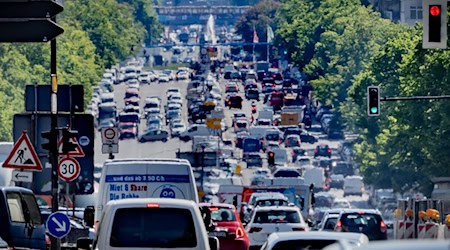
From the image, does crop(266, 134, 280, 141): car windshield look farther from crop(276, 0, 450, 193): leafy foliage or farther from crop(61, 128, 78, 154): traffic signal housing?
crop(61, 128, 78, 154): traffic signal housing

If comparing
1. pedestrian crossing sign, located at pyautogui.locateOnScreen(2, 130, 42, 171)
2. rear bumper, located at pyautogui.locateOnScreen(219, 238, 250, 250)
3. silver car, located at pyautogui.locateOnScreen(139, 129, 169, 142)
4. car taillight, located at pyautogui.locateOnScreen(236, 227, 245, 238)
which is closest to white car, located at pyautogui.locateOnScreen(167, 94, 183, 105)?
silver car, located at pyautogui.locateOnScreen(139, 129, 169, 142)

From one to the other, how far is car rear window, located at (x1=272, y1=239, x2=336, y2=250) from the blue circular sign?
1221cm

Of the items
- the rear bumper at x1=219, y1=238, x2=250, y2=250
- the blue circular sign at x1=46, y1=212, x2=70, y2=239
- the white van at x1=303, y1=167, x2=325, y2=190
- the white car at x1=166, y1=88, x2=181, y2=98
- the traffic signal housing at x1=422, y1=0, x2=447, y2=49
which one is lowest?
the white van at x1=303, y1=167, x2=325, y2=190

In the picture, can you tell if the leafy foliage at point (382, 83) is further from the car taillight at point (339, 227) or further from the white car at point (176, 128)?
the car taillight at point (339, 227)

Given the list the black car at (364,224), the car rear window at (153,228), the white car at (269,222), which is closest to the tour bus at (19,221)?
the car rear window at (153,228)

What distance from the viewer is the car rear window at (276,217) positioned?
42.4 metres

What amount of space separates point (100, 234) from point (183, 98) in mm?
157562

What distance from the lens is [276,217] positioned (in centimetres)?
4294

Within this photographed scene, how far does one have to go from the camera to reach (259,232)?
42625mm

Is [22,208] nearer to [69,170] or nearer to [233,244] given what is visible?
[233,244]

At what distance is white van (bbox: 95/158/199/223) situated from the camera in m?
33.5

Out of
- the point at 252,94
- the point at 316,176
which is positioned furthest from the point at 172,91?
the point at 316,176

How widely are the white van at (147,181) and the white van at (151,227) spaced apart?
7891 mm

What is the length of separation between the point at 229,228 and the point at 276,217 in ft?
12.1
